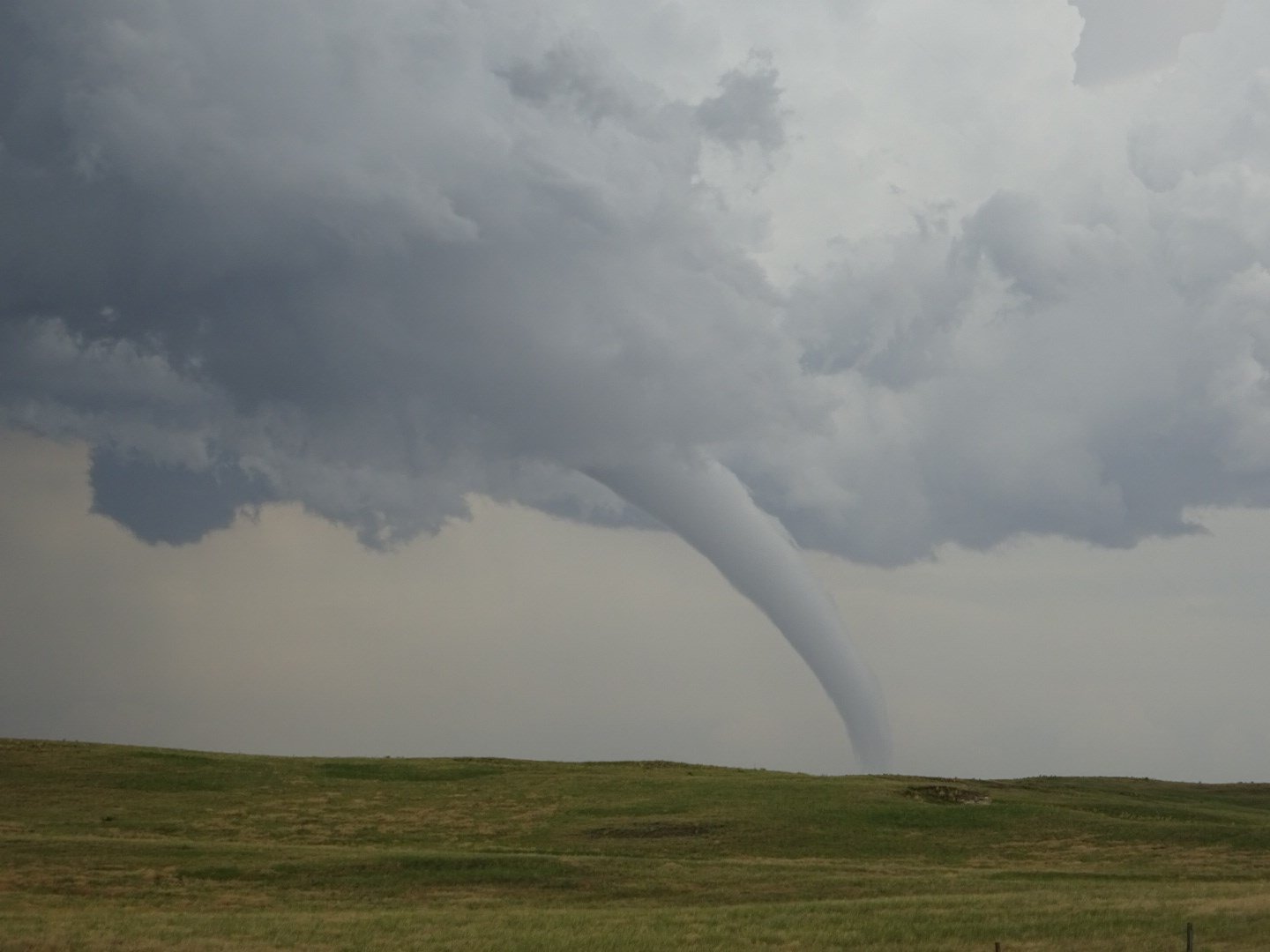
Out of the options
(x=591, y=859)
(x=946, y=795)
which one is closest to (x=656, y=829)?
(x=591, y=859)

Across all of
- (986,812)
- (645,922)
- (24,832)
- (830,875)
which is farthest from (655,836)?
(24,832)

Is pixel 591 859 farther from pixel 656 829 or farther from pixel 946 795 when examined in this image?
pixel 946 795

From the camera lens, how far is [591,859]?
54.1 metres

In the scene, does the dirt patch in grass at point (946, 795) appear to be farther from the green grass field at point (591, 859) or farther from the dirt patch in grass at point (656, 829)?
the dirt patch in grass at point (656, 829)

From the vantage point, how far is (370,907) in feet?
146

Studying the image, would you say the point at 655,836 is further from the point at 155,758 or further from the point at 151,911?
the point at 155,758

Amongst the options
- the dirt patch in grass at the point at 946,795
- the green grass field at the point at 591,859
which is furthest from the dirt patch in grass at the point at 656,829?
the dirt patch in grass at the point at 946,795

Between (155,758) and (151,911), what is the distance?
52.2 m

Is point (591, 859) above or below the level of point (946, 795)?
below

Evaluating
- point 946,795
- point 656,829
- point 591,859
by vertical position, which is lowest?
point 591,859

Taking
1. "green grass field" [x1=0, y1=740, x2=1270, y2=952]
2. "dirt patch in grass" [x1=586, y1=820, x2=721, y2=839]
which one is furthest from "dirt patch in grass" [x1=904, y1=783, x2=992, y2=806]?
"dirt patch in grass" [x1=586, y1=820, x2=721, y2=839]

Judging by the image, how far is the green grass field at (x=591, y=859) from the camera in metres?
37.5

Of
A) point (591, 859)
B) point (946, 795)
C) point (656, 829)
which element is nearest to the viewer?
point (591, 859)

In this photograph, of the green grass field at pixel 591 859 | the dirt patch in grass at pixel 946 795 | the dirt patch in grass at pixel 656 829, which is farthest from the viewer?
the dirt patch in grass at pixel 946 795
